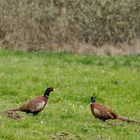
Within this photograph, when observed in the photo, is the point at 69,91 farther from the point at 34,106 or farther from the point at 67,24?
the point at 67,24

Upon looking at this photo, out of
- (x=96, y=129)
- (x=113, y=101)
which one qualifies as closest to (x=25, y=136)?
(x=96, y=129)

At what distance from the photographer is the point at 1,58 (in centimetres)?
2391

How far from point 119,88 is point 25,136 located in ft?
22.2

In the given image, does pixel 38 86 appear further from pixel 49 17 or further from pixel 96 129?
pixel 49 17

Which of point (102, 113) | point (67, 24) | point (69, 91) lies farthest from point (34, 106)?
point (67, 24)

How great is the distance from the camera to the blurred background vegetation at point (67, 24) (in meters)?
29.0

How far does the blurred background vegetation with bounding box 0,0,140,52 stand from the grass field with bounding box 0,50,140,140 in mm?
2317

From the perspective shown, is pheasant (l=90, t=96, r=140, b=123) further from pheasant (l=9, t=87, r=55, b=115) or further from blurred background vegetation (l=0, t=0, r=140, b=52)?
blurred background vegetation (l=0, t=0, r=140, b=52)

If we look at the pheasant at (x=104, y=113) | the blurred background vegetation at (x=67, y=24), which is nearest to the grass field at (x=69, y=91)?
the pheasant at (x=104, y=113)

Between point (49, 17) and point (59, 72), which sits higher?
point (49, 17)

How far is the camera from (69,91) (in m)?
17.6

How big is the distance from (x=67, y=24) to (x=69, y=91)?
12511mm

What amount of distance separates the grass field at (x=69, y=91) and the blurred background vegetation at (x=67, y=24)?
7.60 feet

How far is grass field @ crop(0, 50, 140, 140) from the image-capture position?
512 inches
